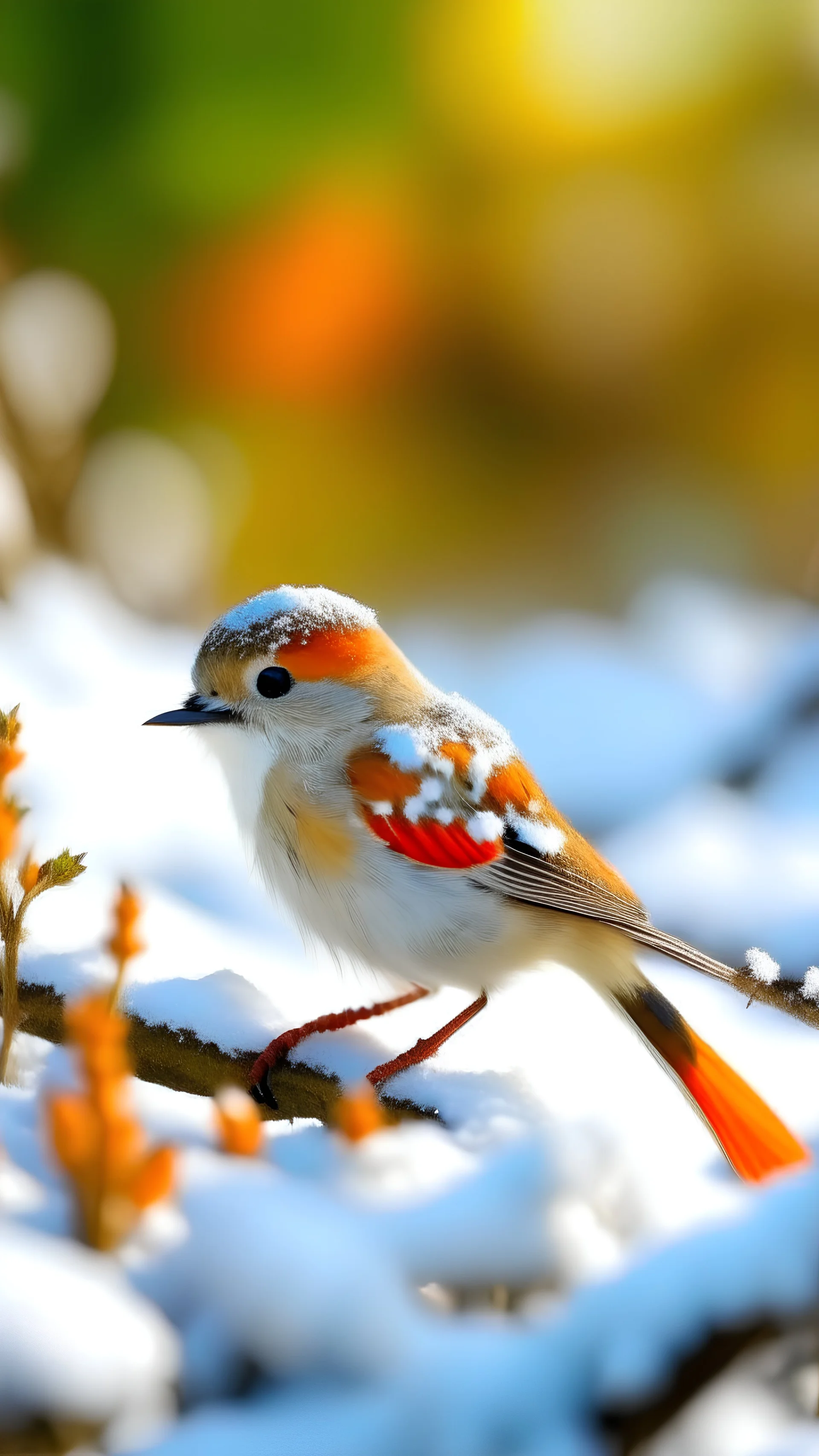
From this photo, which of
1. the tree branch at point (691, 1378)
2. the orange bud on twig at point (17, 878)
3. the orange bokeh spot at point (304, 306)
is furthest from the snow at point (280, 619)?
the orange bokeh spot at point (304, 306)

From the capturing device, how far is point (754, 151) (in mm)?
1807

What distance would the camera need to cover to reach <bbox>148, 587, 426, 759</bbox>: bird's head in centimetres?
69

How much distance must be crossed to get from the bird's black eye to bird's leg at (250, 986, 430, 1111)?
0.19m

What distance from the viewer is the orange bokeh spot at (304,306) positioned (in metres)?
1.77

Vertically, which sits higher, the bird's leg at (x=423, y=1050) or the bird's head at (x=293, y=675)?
the bird's head at (x=293, y=675)

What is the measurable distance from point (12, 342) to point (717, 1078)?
132 centimetres

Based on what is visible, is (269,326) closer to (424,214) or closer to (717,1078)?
(424,214)

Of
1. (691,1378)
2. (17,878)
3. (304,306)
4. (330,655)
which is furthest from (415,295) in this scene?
(691,1378)

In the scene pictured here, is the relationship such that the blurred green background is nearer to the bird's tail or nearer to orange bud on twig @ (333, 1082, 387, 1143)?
the bird's tail

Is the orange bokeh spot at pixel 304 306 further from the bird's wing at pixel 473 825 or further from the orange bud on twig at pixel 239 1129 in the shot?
the orange bud on twig at pixel 239 1129

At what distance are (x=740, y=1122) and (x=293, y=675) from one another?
0.33m

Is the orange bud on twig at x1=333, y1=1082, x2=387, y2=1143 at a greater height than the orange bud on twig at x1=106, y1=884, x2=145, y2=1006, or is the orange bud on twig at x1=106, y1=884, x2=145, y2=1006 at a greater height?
the orange bud on twig at x1=106, y1=884, x2=145, y2=1006

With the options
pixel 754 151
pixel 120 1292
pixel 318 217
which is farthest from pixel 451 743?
pixel 754 151

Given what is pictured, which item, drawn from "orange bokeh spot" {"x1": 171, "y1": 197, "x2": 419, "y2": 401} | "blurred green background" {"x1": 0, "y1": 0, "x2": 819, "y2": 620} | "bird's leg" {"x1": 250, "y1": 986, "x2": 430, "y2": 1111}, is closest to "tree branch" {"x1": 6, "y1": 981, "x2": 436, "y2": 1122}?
"bird's leg" {"x1": 250, "y1": 986, "x2": 430, "y2": 1111}
